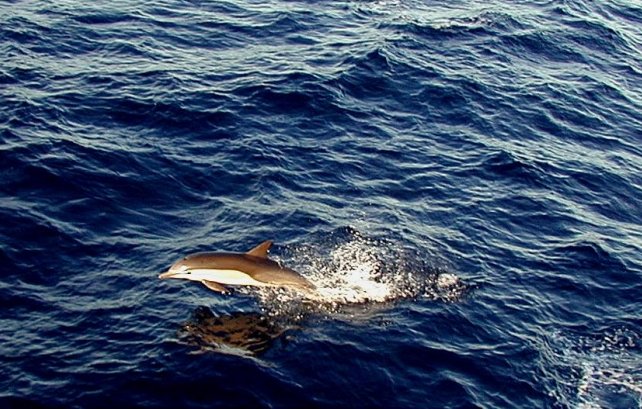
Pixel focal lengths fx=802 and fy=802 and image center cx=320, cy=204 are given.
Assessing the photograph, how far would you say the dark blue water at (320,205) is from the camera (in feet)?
68.1

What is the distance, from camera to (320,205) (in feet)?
92.9

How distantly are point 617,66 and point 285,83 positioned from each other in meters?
19.5

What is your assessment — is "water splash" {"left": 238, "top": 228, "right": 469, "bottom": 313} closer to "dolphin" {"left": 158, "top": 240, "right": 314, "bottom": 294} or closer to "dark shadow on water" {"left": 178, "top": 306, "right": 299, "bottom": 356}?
"dark shadow on water" {"left": 178, "top": 306, "right": 299, "bottom": 356}

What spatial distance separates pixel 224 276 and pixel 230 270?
0.80ft

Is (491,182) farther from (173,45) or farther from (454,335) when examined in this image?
(173,45)

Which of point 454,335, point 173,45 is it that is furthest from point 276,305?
point 173,45

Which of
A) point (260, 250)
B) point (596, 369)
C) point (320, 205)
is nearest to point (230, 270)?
point (260, 250)

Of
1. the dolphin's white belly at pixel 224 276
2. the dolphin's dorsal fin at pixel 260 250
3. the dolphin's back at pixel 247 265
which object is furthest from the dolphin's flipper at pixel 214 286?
the dolphin's dorsal fin at pixel 260 250

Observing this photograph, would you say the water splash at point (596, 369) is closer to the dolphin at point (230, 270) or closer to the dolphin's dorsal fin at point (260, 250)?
the dolphin at point (230, 270)

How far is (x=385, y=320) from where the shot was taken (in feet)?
75.2

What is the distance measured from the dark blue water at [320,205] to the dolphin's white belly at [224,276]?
135 centimetres

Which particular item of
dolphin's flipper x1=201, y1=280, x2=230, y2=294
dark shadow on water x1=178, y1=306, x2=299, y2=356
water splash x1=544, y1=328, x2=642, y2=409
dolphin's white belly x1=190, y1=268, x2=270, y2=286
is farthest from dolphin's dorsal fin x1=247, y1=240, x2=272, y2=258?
water splash x1=544, y1=328, x2=642, y2=409

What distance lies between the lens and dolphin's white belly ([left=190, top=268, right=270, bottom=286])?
21.3 metres

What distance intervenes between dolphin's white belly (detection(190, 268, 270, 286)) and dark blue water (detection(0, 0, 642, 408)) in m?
1.35
